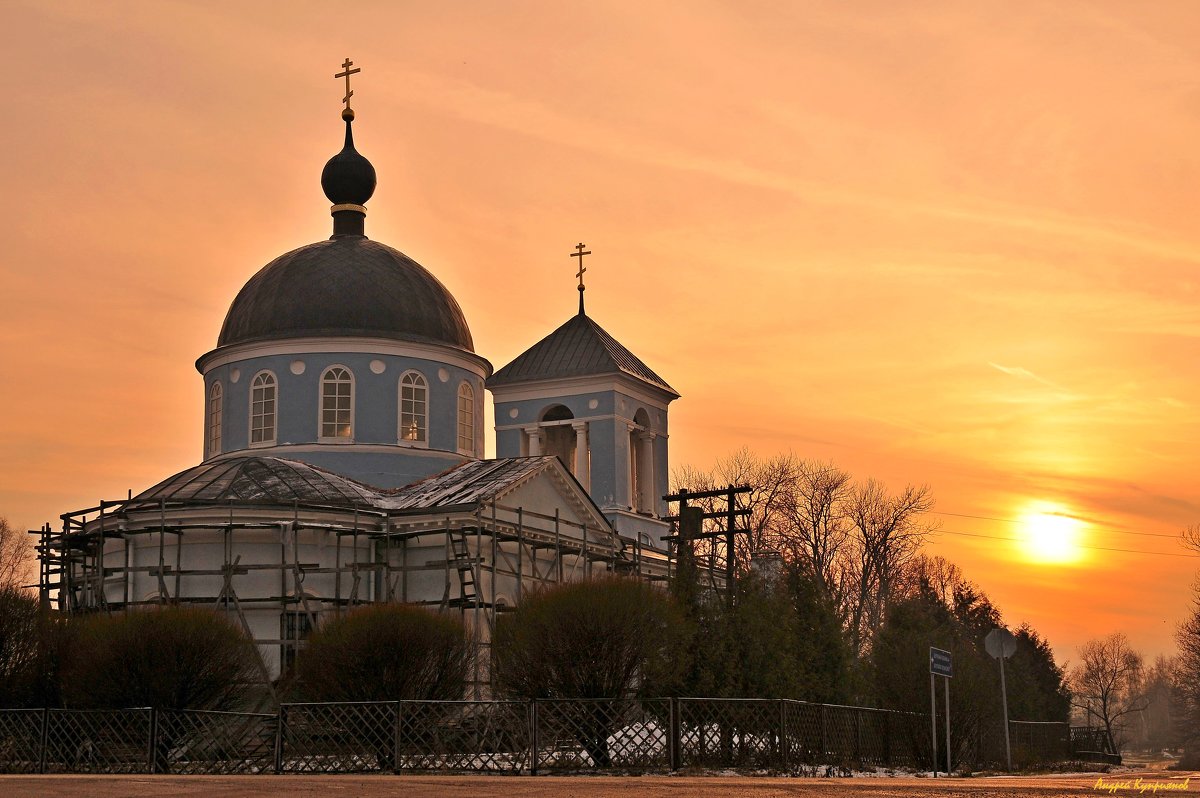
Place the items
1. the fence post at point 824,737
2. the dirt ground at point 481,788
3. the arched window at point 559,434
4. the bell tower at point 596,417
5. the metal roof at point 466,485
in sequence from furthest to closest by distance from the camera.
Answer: the arched window at point 559,434 → the bell tower at point 596,417 → the metal roof at point 466,485 → the fence post at point 824,737 → the dirt ground at point 481,788

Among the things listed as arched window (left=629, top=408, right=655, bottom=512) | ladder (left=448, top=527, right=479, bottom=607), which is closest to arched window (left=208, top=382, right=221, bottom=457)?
ladder (left=448, top=527, right=479, bottom=607)

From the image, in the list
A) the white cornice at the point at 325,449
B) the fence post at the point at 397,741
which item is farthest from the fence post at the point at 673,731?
the white cornice at the point at 325,449

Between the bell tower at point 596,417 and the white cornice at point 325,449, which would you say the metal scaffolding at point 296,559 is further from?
the bell tower at point 596,417

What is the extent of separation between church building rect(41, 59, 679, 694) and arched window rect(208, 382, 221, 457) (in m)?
0.08

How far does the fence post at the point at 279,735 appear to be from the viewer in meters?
20.4

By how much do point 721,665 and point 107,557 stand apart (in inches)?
546

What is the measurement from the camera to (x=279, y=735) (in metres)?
20.6

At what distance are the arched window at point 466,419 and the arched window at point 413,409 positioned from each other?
48.3 inches

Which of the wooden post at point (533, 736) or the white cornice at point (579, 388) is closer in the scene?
the wooden post at point (533, 736)

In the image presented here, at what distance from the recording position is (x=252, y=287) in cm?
3819

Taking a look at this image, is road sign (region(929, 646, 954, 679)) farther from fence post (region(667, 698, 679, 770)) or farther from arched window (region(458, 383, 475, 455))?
arched window (region(458, 383, 475, 455))

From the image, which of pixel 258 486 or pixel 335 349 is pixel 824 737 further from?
pixel 335 349

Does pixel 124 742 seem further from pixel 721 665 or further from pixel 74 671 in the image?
pixel 721 665

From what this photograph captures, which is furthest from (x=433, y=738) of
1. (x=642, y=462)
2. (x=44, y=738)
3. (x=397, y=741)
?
(x=642, y=462)
